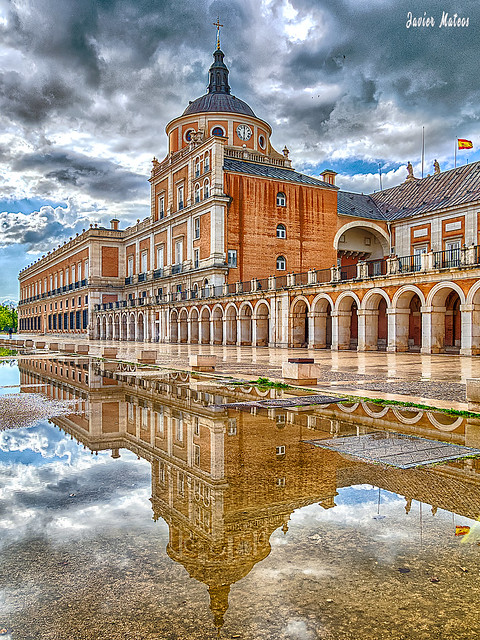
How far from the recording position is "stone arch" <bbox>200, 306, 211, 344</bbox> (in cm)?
4225

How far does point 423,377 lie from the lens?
1339cm

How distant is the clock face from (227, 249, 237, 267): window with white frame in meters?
14.4

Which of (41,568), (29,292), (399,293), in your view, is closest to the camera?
(41,568)

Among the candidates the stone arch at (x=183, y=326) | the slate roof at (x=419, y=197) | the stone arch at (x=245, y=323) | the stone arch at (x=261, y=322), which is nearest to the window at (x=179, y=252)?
the stone arch at (x=183, y=326)

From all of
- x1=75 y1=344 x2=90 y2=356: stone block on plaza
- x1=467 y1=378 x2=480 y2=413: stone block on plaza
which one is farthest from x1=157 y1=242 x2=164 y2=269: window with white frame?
x1=467 y1=378 x2=480 y2=413: stone block on plaza

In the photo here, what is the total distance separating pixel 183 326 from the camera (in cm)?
4616

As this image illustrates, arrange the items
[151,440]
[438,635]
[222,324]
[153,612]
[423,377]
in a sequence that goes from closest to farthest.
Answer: [438,635] < [153,612] < [151,440] < [423,377] < [222,324]

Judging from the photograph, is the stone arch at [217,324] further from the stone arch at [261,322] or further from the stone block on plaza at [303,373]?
the stone block on plaza at [303,373]

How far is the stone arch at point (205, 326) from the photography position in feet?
139

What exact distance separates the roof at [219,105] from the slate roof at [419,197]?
13.6 m

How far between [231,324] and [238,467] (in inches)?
1332

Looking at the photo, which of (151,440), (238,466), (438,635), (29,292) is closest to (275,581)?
(438,635)

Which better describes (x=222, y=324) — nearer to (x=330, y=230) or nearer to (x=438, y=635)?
(x=330, y=230)

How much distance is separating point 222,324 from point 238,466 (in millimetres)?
35565
